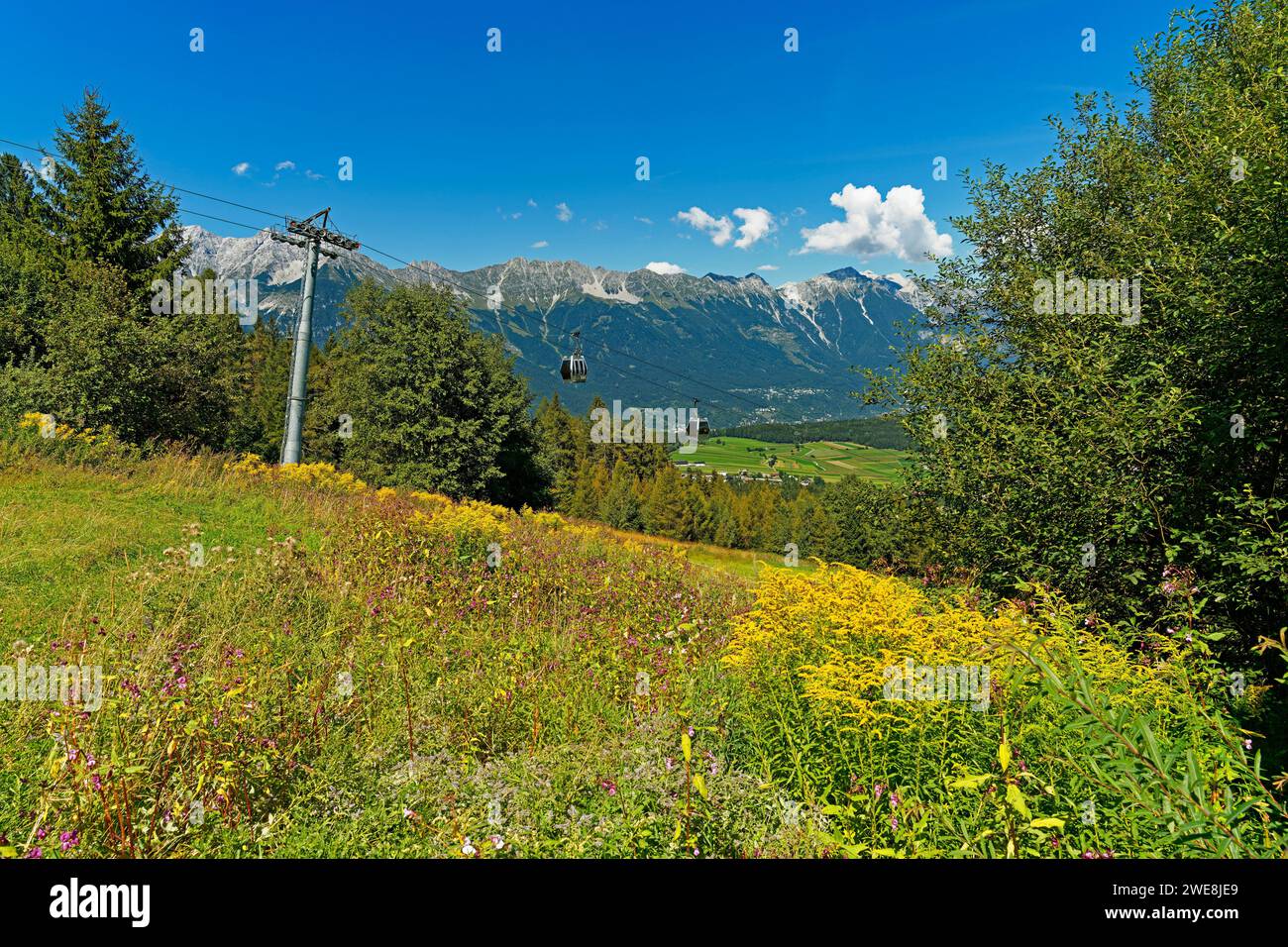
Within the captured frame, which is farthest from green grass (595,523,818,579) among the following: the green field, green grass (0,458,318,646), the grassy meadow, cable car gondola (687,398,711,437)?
the green field

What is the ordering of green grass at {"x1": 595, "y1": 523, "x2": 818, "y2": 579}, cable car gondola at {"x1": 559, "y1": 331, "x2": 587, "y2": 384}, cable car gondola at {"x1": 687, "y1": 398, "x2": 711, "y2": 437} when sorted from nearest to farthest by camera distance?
green grass at {"x1": 595, "y1": 523, "x2": 818, "y2": 579}, cable car gondola at {"x1": 559, "y1": 331, "x2": 587, "y2": 384}, cable car gondola at {"x1": 687, "y1": 398, "x2": 711, "y2": 437}

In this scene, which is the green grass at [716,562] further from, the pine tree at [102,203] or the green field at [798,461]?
the green field at [798,461]

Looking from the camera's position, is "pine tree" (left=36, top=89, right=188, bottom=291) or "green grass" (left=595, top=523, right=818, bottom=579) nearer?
"green grass" (left=595, top=523, right=818, bottom=579)

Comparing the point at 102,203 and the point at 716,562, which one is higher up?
the point at 102,203

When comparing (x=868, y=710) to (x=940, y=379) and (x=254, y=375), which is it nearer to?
(x=940, y=379)

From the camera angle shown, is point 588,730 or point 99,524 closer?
point 588,730

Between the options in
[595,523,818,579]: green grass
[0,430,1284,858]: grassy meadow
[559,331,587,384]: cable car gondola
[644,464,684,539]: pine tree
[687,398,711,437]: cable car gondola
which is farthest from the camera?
[644,464,684,539]: pine tree

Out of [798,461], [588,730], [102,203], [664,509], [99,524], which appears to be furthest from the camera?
[798,461]

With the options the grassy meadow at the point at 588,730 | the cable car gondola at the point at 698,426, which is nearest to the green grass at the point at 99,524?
the grassy meadow at the point at 588,730

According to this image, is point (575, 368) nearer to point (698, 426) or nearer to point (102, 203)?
point (698, 426)

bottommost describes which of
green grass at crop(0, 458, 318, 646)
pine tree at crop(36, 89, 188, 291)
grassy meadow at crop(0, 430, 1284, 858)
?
grassy meadow at crop(0, 430, 1284, 858)

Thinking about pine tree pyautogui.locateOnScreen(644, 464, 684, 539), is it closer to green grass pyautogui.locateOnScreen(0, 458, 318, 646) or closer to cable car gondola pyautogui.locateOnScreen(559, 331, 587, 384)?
cable car gondola pyautogui.locateOnScreen(559, 331, 587, 384)

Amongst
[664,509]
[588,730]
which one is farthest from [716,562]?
[664,509]

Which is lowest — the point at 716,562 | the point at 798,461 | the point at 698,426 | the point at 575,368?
the point at 716,562
